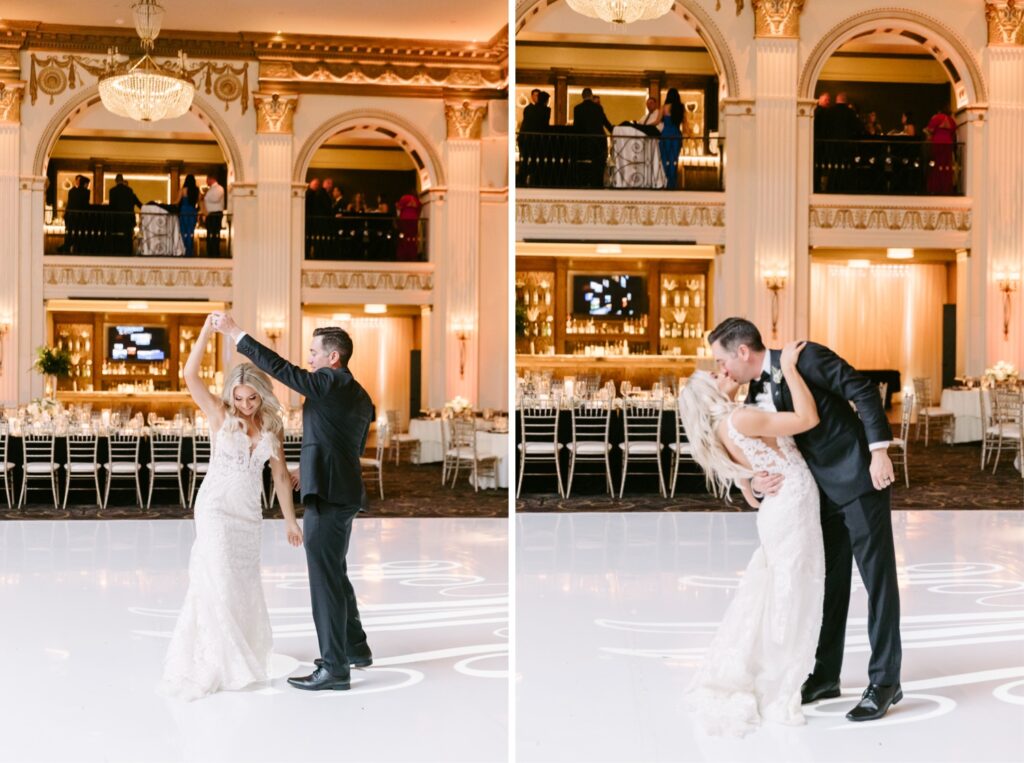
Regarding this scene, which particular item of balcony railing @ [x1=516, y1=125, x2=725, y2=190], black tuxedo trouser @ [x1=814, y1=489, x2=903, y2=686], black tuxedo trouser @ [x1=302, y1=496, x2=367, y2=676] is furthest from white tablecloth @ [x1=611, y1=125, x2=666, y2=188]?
black tuxedo trouser @ [x1=814, y1=489, x2=903, y2=686]

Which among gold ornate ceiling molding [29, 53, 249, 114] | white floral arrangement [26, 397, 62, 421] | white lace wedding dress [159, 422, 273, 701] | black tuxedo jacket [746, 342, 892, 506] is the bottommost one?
white lace wedding dress [159, 422, 273, 701]

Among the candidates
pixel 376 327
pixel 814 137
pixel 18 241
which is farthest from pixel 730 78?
pixel 18 241

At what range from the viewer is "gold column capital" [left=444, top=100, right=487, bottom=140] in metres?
18.3

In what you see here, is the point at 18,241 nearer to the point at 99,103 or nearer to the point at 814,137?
the point at 99,103

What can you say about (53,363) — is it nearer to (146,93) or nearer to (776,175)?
(146,93)

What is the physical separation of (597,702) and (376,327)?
17.9 meters

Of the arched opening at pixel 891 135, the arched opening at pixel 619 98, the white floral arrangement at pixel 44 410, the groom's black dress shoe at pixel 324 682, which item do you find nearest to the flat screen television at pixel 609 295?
the arched opening at pixel 619 98

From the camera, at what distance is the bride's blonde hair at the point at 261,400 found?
4.77 meters

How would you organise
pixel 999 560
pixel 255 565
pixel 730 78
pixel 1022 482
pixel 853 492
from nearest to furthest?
pixel 853 492 < pixel 255 565 < pixel 999 560 < pixel 1022 482 < pixel 730 78

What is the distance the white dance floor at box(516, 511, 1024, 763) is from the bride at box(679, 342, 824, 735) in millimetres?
177

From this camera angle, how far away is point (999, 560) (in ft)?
25.1

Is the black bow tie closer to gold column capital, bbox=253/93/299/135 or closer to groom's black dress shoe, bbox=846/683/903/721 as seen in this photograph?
groom's black dress shoe, bbox=846/683/903/721

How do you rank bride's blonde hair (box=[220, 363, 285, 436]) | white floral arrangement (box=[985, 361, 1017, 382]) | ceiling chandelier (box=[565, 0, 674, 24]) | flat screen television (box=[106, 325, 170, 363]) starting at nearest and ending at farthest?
bride's blonde hair (box=[220, 363, 285, 436]) < ceiling chandelier (box=[565, 0, 674, 24]) < white floral arrangement (box=[985, 361, 1017, 382]) < flat screen television (box=[106, 325, 170, 363])

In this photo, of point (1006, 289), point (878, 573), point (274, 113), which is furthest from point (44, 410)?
point (1006, 289)
